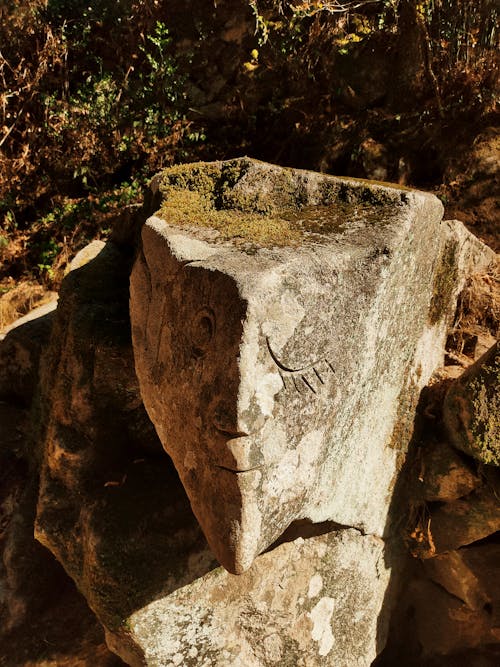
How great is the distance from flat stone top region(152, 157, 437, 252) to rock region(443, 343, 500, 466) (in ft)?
2.40

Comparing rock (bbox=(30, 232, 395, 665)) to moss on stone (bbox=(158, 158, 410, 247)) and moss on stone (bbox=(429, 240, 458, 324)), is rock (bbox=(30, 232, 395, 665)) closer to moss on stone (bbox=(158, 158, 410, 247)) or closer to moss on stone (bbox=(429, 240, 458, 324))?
moss on stone (bbox=(158, 158, 410, 247))

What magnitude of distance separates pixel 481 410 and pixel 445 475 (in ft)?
1.30

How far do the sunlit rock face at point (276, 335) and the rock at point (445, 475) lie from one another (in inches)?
9.2

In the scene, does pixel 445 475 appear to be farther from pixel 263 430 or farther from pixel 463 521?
pixel 263 430

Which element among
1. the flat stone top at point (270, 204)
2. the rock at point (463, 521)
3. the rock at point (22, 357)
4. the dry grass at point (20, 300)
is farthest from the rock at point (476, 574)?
the dry grass at point (20, 300)

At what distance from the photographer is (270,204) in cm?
227

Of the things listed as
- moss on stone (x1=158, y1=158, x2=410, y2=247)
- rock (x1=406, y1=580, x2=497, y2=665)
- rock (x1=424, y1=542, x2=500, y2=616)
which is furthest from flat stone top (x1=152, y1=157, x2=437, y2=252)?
rock (x1=406, y1=580, x2=497, y2=665)

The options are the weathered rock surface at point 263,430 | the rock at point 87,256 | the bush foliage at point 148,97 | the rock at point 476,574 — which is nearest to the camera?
the weathered rock surface at point 263,430

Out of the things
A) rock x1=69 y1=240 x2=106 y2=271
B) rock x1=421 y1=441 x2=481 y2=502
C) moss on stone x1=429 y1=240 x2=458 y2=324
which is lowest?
rock x1=421 y1=441 x2=481 y2=502

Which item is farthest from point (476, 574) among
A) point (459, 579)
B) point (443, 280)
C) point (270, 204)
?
point (270, 204)

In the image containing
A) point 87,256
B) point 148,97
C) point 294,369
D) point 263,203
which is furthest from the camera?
point 148,97

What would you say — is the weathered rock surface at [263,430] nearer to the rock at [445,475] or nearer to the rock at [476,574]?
the rock at [445,475]

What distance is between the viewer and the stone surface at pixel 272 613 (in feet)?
7.41

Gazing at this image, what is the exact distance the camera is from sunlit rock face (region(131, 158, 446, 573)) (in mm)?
1706
